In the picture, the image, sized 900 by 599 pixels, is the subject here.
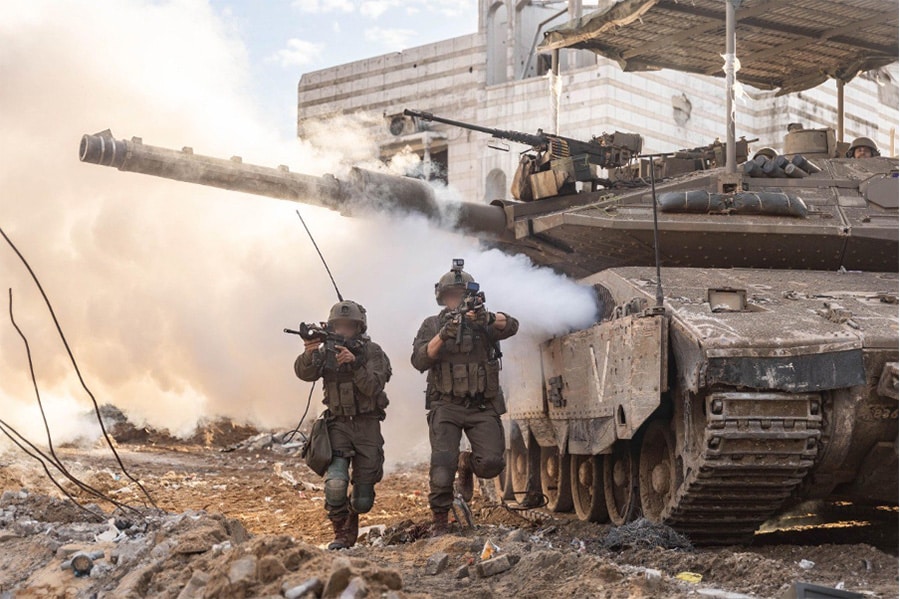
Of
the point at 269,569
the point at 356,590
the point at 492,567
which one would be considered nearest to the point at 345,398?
the point at 492,567

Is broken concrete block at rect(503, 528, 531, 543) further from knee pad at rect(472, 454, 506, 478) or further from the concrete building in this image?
the concrete building

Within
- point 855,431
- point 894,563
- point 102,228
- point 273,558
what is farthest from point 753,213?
point 102,228

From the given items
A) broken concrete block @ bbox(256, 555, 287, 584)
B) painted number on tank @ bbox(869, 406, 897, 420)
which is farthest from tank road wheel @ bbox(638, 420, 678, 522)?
broken concrete block @ bbox(256, 555, 287, 584)

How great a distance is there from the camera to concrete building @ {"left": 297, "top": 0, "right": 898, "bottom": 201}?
24047mm

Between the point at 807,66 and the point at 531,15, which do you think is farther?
the point at 531,15

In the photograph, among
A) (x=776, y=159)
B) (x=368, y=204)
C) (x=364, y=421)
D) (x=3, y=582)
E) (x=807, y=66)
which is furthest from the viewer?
(x=807, y=66)

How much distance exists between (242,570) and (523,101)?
21105 millimetres

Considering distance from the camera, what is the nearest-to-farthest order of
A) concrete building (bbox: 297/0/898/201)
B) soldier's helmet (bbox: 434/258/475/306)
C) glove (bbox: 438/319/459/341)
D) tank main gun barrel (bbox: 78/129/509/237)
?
glove (bbox: 438/319/459/341) → soldier's helmet (bbox: 434/258/475/306) → tank main gun barrel (bbox: 78/129/509/237) → concrete building (bbox: 297/0/898/201)

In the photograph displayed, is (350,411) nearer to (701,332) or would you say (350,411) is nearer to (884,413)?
(701,332)

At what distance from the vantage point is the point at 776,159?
9.07 m

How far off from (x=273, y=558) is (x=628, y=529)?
118 inches

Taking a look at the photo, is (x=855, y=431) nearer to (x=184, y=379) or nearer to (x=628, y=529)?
(x=628, y=529)

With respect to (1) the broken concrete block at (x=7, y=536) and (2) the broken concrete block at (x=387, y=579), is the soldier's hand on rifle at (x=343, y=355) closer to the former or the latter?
(1) the broken concrete block at (x=7, y=536)

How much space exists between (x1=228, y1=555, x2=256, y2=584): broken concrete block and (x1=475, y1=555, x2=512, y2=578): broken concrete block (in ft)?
4.30
